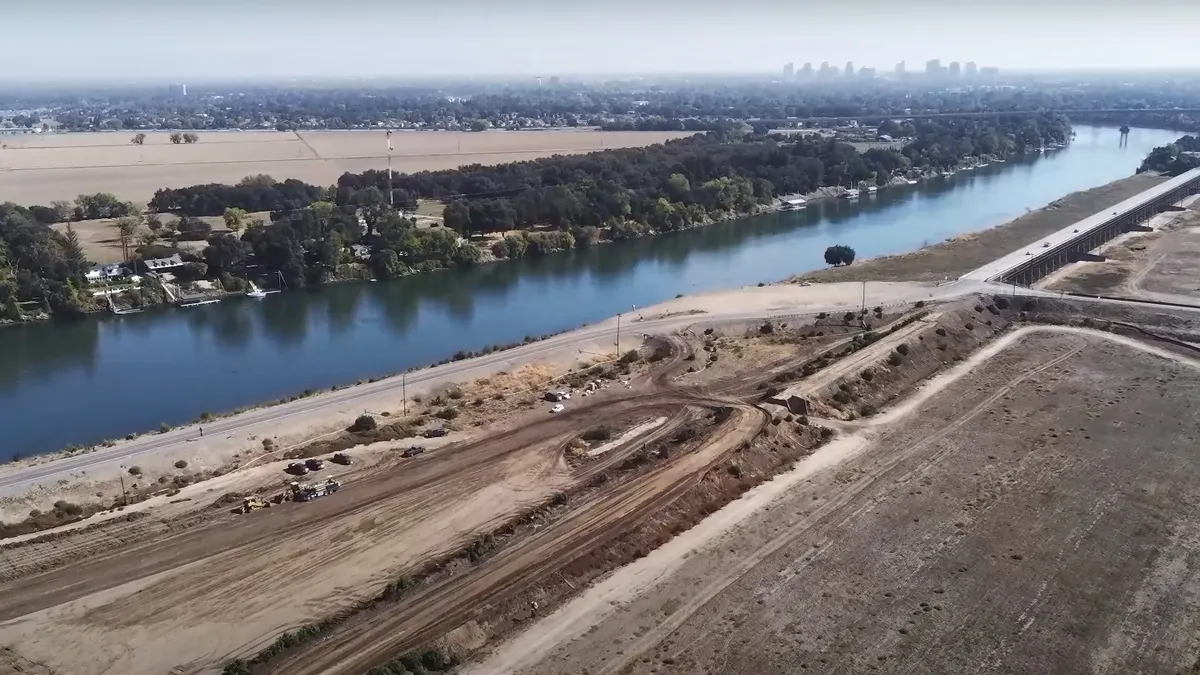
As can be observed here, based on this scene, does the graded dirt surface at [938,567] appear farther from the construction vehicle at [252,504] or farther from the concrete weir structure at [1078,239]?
the concrete weir structure at [1078,239]

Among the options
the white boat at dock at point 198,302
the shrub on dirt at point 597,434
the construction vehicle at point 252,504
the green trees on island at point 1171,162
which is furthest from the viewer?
the green trees on island at point 1171,162

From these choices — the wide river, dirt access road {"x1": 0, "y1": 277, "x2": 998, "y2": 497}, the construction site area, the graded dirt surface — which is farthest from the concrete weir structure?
the graded dirt surface

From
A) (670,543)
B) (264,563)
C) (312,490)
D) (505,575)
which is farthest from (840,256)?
(264,563)

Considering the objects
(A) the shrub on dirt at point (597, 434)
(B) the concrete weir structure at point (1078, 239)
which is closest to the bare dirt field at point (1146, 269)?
(B) the concrete weir structure at point (1078, 239)

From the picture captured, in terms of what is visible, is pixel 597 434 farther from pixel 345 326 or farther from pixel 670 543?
pixel 345 326

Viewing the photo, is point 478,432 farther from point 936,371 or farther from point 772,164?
point 772,164

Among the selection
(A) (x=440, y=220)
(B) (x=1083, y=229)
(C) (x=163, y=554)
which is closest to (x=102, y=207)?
(A) (x=440, y=220)
